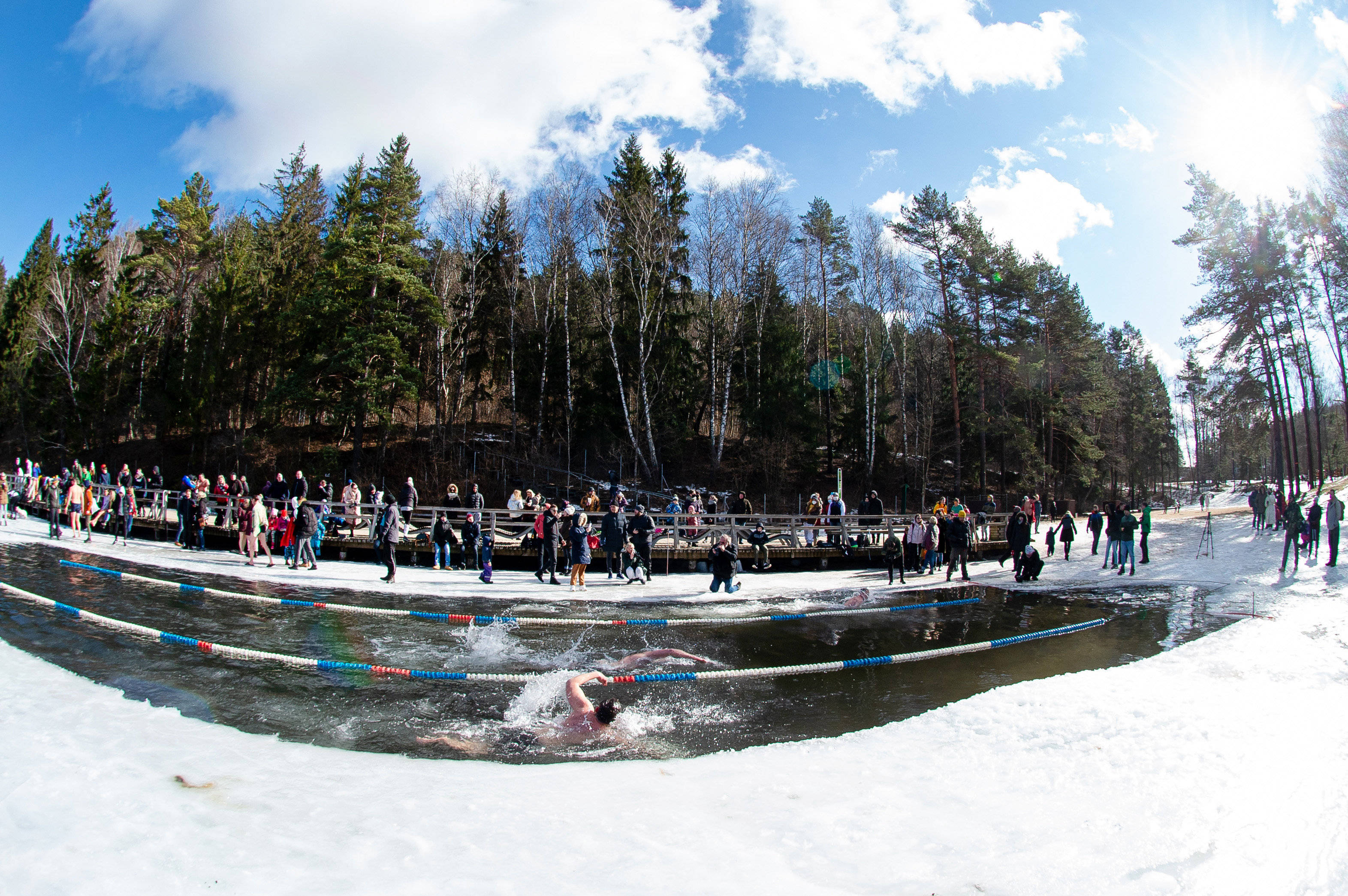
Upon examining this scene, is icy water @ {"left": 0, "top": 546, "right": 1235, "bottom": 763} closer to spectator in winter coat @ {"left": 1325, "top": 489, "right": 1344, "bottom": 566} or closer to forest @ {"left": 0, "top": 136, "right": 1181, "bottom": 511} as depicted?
spectator in winter coat @ {"left": 1325, "top": 489, "right": 1344, "bottom": 566}

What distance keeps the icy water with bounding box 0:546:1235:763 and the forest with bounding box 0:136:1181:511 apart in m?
18.5

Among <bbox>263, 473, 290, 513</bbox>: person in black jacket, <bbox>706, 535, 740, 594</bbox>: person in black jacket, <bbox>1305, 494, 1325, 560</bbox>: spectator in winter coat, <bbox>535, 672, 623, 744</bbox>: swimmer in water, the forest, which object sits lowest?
<bbox>535, 672, 623, 744</bbox>: swimmer in water

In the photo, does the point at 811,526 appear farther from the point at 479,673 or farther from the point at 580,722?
the point at 580,722

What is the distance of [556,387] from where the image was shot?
34938mm

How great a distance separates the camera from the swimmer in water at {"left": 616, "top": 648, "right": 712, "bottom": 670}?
8.45 metres

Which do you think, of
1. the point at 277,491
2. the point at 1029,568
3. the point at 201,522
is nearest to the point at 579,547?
the point at 277,491

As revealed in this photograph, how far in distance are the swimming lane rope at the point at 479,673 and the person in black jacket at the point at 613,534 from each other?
7605 millimetres

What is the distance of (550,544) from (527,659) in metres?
6.57

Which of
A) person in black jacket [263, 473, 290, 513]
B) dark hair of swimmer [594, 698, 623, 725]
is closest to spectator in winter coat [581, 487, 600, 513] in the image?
person in black jacket [263, 473, 290, 513]

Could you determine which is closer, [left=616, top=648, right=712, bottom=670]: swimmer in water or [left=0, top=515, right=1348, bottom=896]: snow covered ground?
[left=0, top=515, right=1348, bottom=896]: snow covered ground

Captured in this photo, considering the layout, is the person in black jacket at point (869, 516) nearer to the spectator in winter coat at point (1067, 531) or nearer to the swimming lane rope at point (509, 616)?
the spectator in winter coat at point (1067, 531)

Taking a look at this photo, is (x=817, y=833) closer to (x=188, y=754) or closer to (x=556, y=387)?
(x=188, y=754)

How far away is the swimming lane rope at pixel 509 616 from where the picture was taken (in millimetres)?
10883

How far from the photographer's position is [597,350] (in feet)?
115
